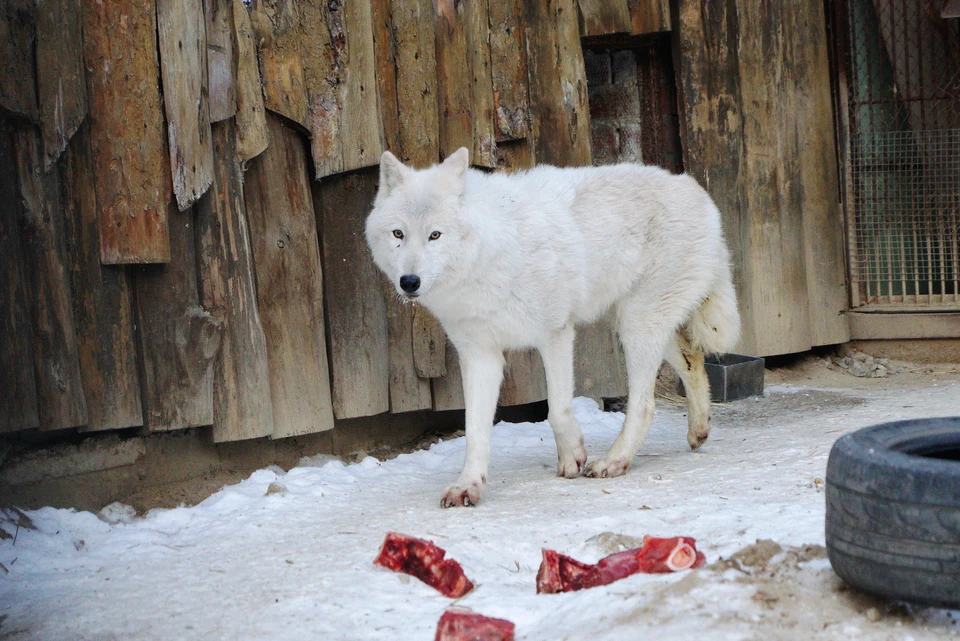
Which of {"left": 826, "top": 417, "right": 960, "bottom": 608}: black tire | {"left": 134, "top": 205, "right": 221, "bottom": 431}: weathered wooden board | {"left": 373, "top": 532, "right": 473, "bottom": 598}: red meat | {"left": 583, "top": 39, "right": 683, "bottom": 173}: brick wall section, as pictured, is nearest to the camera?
{"left": 826, "top": 417, "right": 960, "bottom": 608}: black tire

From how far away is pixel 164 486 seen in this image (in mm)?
4375

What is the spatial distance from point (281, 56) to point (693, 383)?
8.87 feet

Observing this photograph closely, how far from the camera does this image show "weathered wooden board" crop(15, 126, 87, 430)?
379cm

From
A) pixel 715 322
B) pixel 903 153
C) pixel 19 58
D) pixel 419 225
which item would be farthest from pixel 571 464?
pixel 903 153

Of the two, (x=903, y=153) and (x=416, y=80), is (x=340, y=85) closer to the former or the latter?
(x=416, y=80)

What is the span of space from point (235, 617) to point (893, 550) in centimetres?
191

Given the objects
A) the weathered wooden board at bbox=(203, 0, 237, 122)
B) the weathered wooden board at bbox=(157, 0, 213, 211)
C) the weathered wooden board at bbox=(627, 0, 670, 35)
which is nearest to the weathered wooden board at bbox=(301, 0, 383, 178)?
the weathered wooden board at bbox=(203, 0, 237, 122)

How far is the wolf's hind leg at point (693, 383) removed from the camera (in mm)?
4879

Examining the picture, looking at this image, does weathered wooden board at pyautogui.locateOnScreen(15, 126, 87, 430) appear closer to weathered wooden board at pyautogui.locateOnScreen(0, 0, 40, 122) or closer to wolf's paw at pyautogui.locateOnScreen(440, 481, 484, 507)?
weathered wooden board at pyautogui.locateOnScreen(0, 0, 40, 122)

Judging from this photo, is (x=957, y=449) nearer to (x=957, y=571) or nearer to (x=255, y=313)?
(x=957, y=571)

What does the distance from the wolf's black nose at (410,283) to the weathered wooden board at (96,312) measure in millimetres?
1309

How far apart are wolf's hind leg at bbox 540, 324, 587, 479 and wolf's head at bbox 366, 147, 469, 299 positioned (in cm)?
73

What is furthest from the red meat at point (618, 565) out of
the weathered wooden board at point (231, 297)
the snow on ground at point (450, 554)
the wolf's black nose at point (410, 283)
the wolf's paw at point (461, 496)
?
the weathered wooden board at point (231, 297)

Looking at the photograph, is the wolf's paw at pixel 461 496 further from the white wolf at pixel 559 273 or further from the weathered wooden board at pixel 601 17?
the weathered wooden board at pixel 601 17
